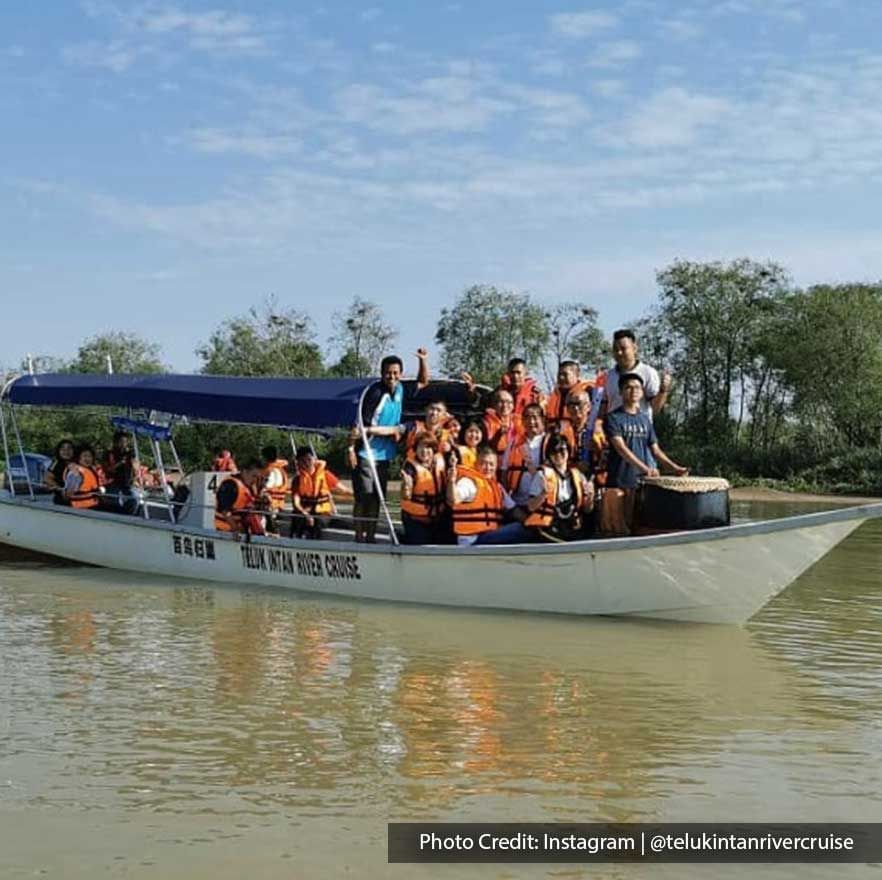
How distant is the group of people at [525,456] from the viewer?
10156 mm

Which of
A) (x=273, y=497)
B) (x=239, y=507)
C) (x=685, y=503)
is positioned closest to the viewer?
(x=685, y=503)

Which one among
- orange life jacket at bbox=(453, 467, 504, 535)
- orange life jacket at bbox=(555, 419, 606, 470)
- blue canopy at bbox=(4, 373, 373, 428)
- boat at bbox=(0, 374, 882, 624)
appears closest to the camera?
boat at bbox=(0, 374, 882, 624)

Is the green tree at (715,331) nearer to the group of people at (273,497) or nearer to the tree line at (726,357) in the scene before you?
the tree line at (726,357)

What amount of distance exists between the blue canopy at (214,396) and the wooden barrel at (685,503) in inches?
117

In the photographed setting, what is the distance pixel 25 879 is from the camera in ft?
14.7

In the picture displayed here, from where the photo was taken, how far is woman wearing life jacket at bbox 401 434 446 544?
10953mm

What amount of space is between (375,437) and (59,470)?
4.78m

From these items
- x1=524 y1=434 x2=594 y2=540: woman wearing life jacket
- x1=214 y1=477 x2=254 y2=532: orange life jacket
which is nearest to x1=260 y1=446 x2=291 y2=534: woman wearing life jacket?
x1=214 y1=477 x2=254 y2=532: orange life jacket

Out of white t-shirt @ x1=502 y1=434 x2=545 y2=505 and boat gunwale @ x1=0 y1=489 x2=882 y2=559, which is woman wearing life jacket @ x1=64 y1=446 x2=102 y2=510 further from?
white t-shirt @ x1=502 y1=434 x2=545 y2=505

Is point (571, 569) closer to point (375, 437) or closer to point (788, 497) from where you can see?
point (375, 437)

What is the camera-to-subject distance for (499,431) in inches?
452

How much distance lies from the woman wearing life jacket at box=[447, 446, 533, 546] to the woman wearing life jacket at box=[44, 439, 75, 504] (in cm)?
576

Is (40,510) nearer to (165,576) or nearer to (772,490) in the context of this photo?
(165,576)

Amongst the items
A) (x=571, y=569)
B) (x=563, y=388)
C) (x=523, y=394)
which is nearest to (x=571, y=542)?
(x=571, y=569)
